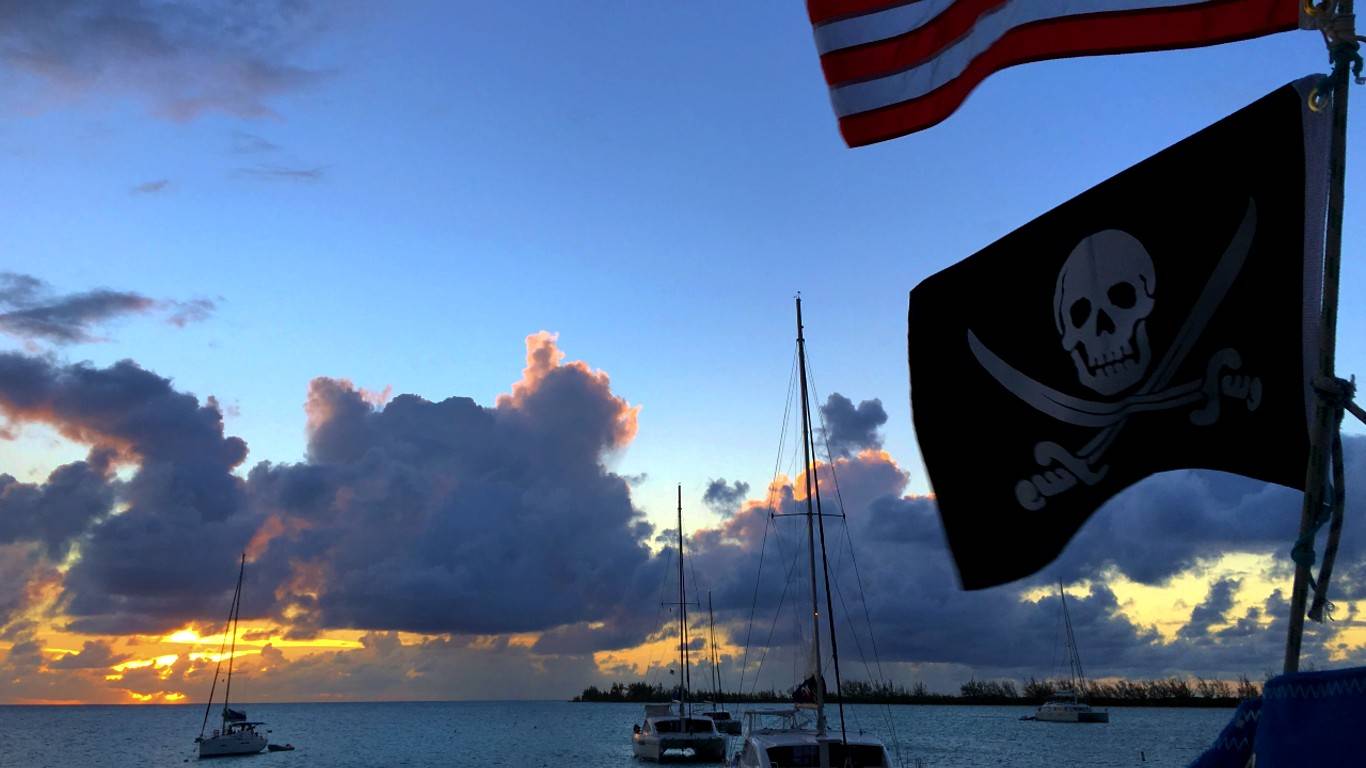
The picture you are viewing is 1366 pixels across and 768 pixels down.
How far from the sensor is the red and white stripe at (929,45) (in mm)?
6176

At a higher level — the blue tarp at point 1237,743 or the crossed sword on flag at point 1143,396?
the crossed sword on flag at point 1143,396

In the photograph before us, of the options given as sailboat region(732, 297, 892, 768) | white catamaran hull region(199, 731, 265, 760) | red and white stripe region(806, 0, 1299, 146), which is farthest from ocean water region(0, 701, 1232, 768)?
red and white stripe region(806, 0, 1299, 146)

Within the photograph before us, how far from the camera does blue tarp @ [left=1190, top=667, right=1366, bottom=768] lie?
407 centimetres

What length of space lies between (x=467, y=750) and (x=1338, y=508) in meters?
147

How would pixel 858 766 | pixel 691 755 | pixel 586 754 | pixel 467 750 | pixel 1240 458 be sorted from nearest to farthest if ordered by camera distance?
pixel 1240 458 < pixel 858 766 < pixel 691 755 < pixel 586 754 < pixel 467 750

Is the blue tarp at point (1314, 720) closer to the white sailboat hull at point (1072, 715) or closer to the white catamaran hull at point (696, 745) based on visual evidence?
the white catamaran hull at point (696, 745)

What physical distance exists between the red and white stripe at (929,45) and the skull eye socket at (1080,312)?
5.21ft

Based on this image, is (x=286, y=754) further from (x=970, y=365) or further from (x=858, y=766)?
(x=970, y=365)

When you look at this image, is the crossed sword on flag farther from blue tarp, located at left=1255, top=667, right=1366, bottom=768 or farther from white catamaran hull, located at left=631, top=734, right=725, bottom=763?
white catamaran hull, located at left=631, top=734, right=725, bottom=763

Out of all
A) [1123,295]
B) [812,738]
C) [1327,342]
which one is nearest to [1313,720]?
[1327,342]

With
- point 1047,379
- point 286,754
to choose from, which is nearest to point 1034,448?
point 1047,379

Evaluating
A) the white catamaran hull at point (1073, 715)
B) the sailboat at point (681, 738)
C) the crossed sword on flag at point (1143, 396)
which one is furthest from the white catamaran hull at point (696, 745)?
the white catamaran hull at point (1073, 715)

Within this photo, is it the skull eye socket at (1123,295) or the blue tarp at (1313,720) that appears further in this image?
the skull eye socket at (1123,295)

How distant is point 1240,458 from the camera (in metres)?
4.96
